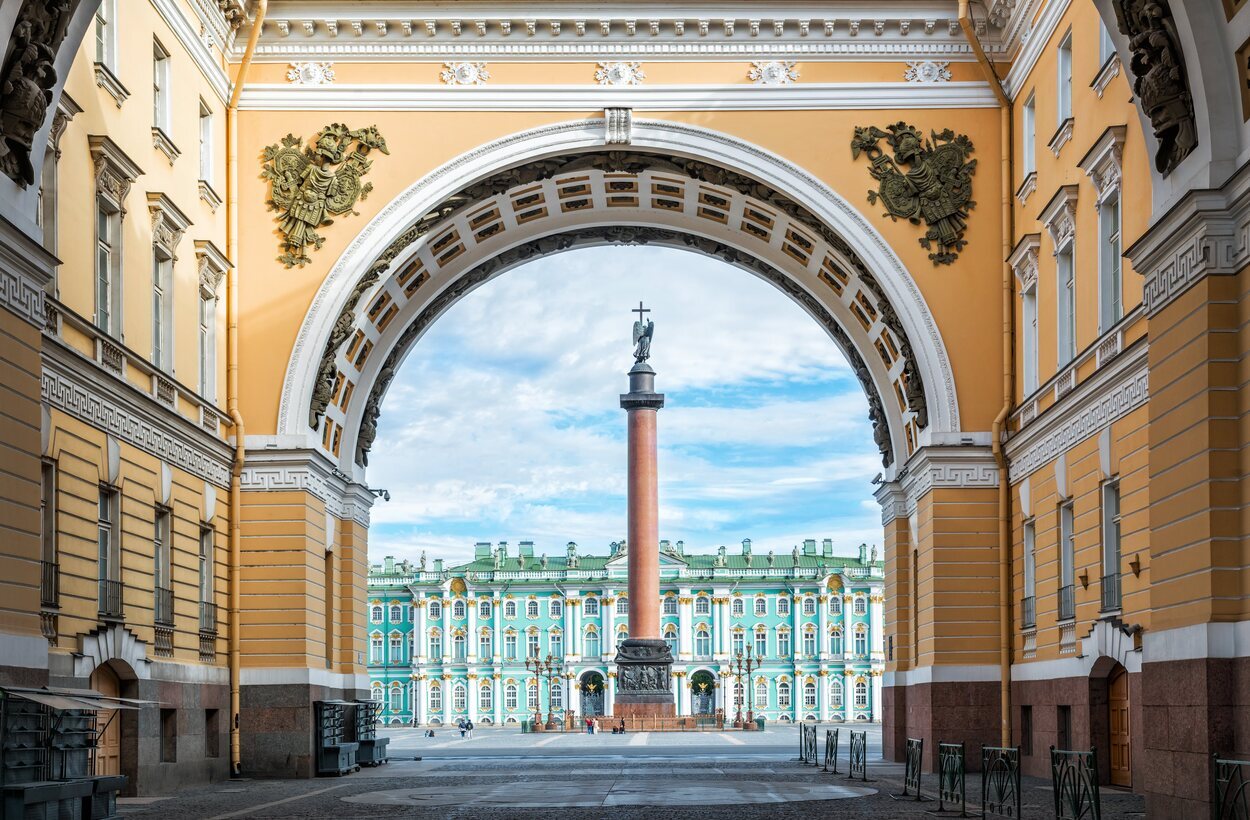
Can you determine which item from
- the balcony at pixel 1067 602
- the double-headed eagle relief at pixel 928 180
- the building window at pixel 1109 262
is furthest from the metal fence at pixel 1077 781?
the double-headed eagle relief at pixel 928 180

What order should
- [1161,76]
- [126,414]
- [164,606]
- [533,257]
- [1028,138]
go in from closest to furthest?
[1161,76]
[126,414]
[164,606]
[1028,138]
[533,257]

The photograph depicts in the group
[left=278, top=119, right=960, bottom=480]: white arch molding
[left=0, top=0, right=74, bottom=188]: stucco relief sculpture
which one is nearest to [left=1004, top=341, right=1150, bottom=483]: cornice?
[left=278, top=119, right=960, bottom=480]: white arch molding

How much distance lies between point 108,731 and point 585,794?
25.2 ft

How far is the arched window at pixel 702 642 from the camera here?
132 m

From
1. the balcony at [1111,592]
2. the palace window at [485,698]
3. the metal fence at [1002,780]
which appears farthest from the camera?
the palace window at [485,698]

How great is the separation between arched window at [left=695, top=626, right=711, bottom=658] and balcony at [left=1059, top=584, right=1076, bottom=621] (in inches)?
4105

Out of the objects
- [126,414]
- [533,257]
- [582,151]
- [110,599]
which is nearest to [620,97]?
[582,151]

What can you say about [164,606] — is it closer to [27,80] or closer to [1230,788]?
[27,80]

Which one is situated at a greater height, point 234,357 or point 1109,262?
point 1109,262

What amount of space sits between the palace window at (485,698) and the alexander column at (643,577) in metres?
59.5

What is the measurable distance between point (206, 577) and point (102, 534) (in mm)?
5725

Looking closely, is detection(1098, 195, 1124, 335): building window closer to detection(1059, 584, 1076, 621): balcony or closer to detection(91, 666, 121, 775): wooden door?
detection(1059, 584, 1076, 621): balcony

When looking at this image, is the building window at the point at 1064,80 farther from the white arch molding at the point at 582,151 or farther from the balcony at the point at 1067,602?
the balcony at the point at 1067,602

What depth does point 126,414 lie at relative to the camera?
27078mm
